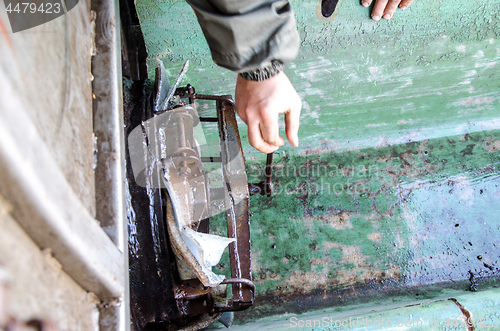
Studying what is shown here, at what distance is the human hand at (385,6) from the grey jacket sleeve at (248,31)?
41.3 inches

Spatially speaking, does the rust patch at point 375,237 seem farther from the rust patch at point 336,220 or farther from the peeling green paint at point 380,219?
the rust patch at point 336,220

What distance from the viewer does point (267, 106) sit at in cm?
101

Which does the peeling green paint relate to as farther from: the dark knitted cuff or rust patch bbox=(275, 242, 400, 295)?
the dark knitted cuff

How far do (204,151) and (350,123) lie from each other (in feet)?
3.28

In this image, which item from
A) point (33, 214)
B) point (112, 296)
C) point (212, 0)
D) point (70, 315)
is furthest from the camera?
point (212, 0)

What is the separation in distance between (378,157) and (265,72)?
5.03 feet

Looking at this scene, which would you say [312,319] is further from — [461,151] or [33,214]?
[461,151]

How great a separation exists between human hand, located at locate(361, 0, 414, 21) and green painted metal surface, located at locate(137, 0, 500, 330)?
0.17 feet

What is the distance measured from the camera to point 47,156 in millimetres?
481

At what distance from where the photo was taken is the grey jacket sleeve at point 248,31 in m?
0.84

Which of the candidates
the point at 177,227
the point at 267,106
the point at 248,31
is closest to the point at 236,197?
the point at 177,227

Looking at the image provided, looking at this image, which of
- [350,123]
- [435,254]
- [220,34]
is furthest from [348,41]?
[435,254]

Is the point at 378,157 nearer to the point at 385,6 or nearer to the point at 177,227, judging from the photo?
the point at 385,6

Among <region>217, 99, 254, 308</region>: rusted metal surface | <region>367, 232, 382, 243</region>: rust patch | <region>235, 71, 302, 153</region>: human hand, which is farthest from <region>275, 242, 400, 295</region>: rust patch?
<region>235, 71, 302, 153</region>: human hand
